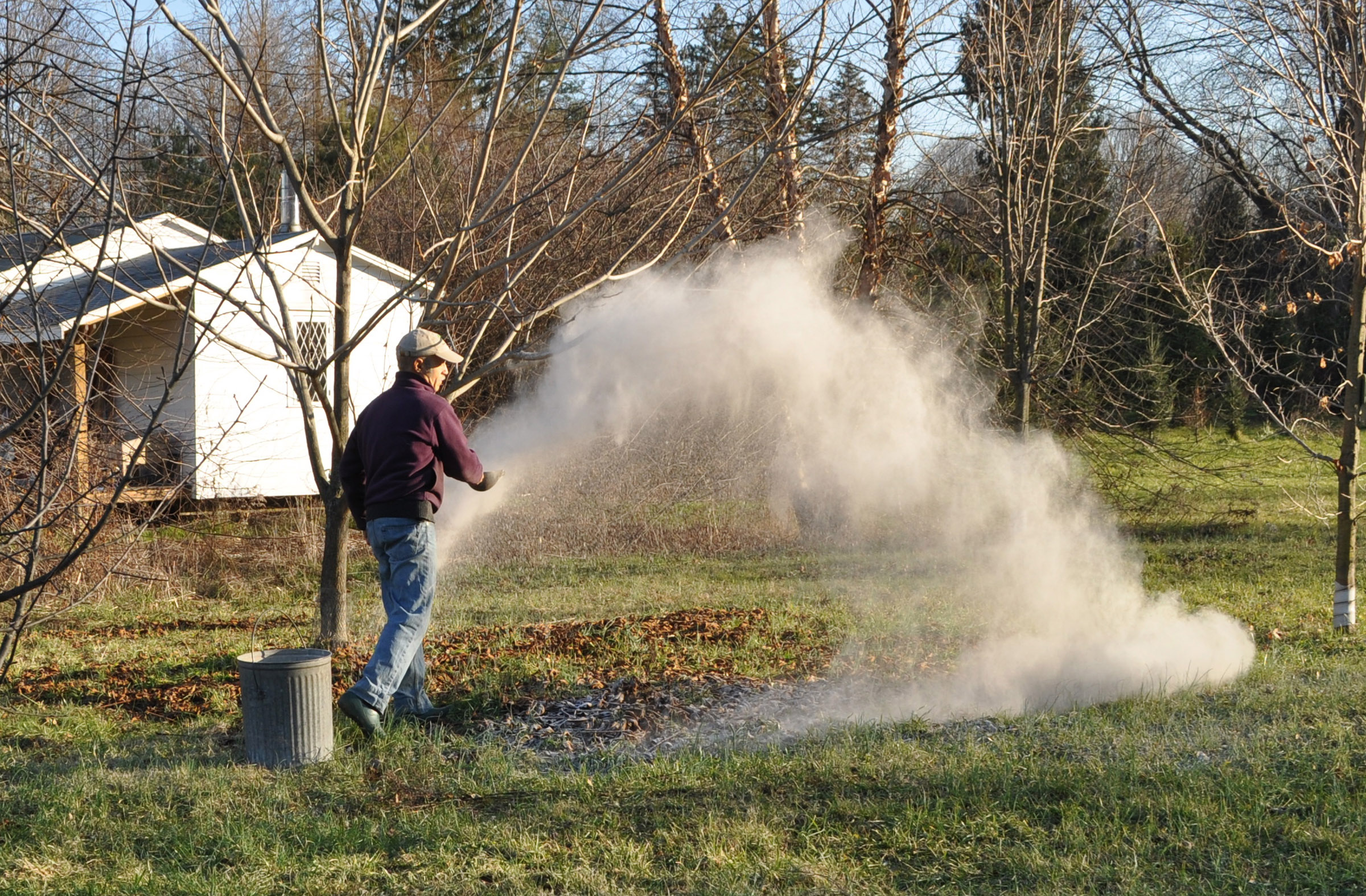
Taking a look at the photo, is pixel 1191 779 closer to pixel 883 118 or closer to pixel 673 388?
pixel 673 388

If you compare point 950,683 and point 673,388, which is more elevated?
point 673,388

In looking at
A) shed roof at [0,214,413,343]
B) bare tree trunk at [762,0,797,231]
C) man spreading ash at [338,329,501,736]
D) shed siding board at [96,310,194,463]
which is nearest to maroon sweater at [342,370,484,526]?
man spreading ash at [338,329,501,736]

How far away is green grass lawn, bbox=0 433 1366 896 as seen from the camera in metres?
4.03

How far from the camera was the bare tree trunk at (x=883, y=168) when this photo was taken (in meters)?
13.5

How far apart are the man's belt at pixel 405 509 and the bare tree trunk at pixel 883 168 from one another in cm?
915

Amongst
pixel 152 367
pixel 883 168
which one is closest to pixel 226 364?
pixel 152 367

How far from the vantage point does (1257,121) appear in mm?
10109

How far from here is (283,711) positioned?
5.36m

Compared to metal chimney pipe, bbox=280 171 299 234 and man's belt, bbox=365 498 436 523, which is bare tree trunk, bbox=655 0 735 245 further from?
metal chimney pipe, bbox=280 171 299 234

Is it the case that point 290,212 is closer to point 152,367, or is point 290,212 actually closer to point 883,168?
point 152,367

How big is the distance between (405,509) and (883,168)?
→ 9.88m

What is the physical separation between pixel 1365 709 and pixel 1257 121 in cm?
597

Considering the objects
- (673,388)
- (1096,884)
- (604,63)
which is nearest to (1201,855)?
(1096,884)

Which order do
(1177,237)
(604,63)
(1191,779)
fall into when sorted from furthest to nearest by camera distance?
(1177,237)
(604,63)
(1191,779)
